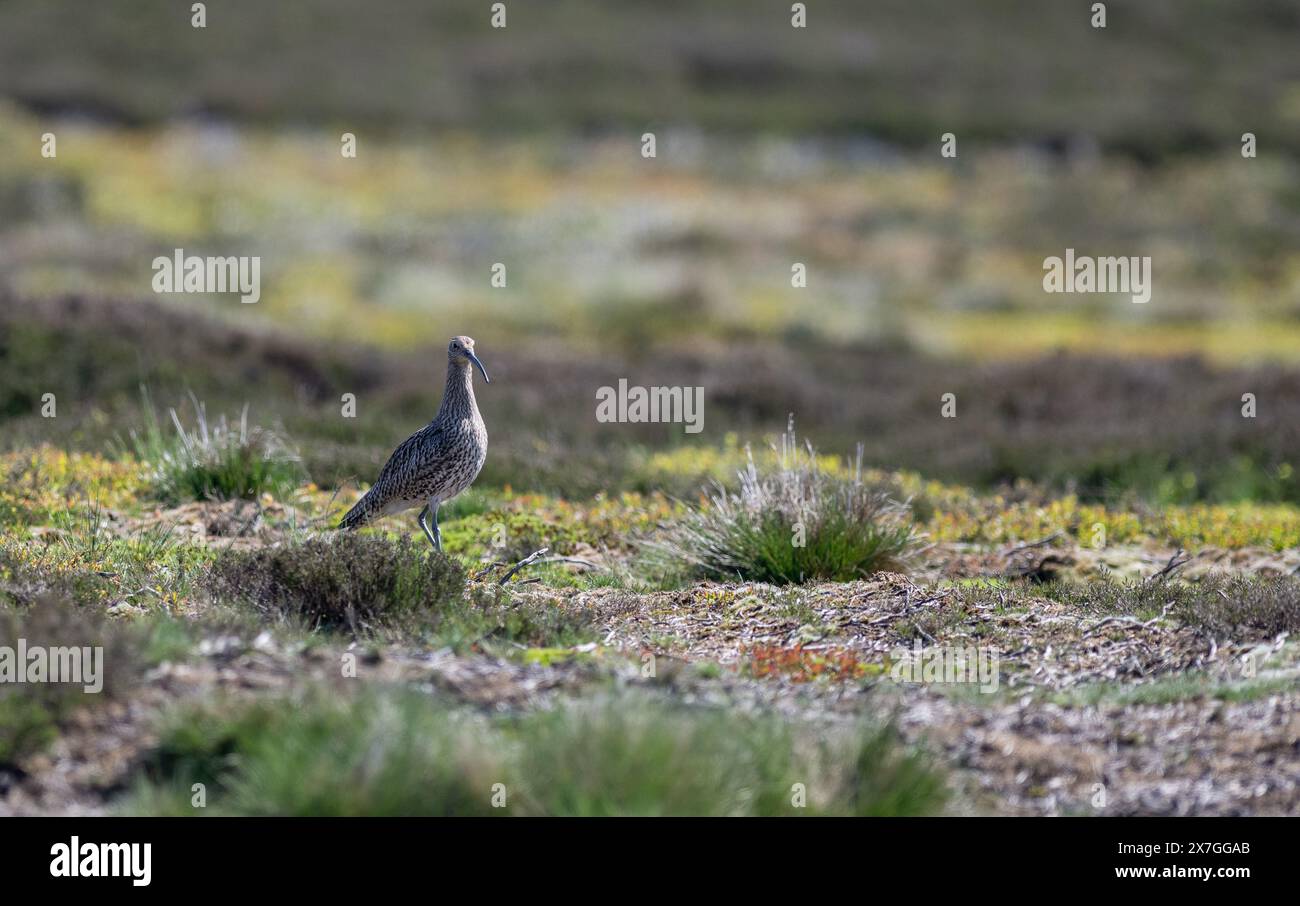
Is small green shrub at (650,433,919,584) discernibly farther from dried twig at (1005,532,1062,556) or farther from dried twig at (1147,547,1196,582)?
dried twig at (1147,547,1196,582)

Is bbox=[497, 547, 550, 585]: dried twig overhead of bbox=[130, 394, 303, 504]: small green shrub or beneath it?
beneath

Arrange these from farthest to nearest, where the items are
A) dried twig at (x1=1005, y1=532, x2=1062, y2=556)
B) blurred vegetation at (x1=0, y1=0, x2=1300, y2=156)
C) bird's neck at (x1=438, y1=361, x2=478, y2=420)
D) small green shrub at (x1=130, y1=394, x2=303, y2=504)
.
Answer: blurred vegetation at (x1=0, y1=0, x2=1300, y2=156)
small green shrub at (x1=130, y1=394, x2=303, y2=504)
dried twig at (x1=1005, y1=532, x2=1062, y2=556)
bird's neck at (x1=438, y1=361, x2=478, y2=420)

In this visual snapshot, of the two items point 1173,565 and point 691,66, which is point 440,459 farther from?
point 691,66

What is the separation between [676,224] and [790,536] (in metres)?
30.5

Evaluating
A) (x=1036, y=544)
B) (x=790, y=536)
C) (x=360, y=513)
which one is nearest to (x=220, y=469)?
(x=360, y=513)

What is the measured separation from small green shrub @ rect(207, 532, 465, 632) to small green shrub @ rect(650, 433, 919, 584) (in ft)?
6.89

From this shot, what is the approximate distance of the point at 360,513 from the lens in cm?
1049

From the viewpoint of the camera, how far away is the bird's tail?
10438mm

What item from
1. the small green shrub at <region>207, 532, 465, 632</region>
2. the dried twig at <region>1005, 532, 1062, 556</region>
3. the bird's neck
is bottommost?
the small green shrub at <region>207, 532, 465, 632</region>

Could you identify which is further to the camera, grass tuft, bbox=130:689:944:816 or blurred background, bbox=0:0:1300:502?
blurred background, bbox=0:0:1300:502

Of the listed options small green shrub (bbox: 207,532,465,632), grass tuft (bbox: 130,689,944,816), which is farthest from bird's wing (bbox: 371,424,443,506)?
grass tuft (bbox: 130,689,944,816)

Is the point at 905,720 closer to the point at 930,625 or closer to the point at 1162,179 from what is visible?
the point at 930,625

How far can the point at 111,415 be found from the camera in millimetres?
15273
